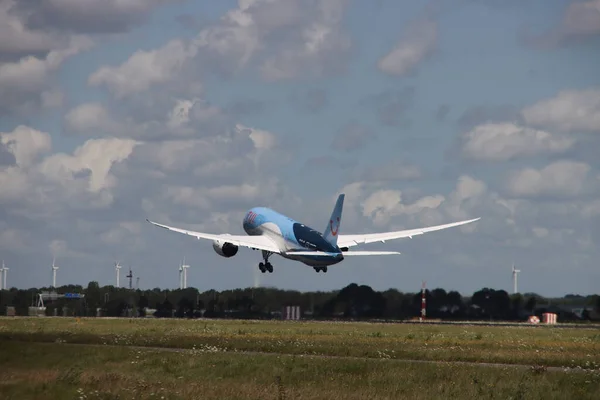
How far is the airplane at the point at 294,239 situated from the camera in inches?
4633

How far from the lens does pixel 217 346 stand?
67.0 m

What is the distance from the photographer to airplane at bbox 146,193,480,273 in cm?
11769

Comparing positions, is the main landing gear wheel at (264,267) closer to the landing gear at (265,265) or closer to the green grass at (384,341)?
the landing gear at (265,265)

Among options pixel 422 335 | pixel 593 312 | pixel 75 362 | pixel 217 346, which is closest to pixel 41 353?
pixel 75 362

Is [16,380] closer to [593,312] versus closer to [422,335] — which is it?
[422,335]

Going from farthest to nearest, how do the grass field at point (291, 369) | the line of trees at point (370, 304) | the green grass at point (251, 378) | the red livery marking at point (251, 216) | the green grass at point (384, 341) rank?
the red livery marking at point (251, 216), the line of trees at point (370, 304), the green grass at point (384, 341), the grass field at point (291, 369), the green grass at point (251, 378)

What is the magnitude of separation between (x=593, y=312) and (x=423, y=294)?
18.3m

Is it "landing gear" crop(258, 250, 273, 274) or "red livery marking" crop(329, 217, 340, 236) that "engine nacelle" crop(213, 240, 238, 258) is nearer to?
"landing gear" crop(258, 250, 273, 274)

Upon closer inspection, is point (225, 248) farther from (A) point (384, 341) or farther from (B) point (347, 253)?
(A) point (384, 341)

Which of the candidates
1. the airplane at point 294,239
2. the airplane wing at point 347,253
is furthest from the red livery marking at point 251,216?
the airplane wing at point 347,253

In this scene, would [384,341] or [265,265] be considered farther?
[265,265]

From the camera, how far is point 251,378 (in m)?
47.7

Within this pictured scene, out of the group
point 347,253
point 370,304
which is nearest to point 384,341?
point 347,253

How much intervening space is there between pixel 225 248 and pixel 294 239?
875 centimetres
